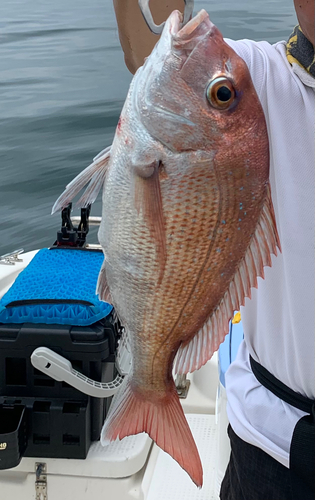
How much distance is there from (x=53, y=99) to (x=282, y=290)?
977cm

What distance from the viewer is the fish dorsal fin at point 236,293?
37.1 inches

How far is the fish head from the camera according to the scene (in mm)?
901

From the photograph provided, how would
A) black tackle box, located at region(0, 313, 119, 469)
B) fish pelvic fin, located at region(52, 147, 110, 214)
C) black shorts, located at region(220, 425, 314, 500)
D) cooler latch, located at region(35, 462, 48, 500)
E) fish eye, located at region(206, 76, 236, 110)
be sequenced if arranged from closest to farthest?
fish eye, located at region(206, 76, 236, 110) < fish pelvic fin, located at region(52, 147, 110, 214) < black shorts, located at region(220, 425, 314, 500) < black tackle box, located at region(0, 313, 119, 469) < cooler latch, located at region(35, 462, 48, 500)

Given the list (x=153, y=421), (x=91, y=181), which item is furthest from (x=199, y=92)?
(x=153, y=421)

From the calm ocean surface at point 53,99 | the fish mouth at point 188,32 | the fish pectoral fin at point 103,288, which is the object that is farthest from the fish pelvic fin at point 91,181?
the calm ocean surface at point 53,99

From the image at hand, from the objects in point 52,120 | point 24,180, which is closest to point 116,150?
point 24,180

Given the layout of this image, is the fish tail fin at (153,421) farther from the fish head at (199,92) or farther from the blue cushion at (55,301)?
the blue cushion at (55,301)

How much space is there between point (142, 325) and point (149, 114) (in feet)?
1.32

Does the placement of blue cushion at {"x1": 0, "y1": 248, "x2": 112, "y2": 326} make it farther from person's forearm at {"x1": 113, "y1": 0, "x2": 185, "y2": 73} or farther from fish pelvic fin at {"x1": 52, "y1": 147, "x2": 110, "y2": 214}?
person's forearm at {"x1": 113, "y1": 0, "x2": 185, "y2": 73}

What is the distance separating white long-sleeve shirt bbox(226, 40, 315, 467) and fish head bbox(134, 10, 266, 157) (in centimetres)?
25

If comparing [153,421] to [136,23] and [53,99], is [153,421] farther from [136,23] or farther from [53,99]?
[53,99]

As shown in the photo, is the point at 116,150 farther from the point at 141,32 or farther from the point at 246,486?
the point at 246,486

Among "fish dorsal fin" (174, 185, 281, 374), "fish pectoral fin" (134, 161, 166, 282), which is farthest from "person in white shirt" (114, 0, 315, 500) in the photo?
"fish pectoral fin" (134, 161, 166, 282)

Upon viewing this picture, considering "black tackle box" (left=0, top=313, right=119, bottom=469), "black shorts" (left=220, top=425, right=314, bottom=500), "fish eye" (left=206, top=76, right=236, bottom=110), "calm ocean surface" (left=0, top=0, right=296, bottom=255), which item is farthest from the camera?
"calm ocean surface" (left=0, top=0, right=296, bottom=255)
